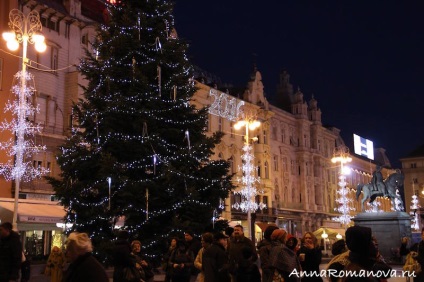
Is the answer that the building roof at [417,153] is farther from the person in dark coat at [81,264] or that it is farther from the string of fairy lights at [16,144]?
the person in dark coat at [81,264]

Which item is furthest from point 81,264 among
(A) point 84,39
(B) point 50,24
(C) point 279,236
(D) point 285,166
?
(D) point 285,166

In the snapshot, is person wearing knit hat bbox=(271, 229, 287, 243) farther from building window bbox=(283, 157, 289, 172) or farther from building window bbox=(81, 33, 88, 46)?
building window bbox=(283, 157, 289, 172)

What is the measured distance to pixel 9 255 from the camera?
8.50 m

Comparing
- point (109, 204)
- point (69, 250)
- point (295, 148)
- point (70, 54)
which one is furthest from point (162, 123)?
point (295, 148)

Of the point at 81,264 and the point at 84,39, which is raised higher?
the point at 84,39

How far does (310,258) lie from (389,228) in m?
16.6

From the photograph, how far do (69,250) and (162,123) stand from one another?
540 inches

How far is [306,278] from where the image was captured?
9.45 metres

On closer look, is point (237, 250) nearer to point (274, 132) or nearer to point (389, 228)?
point (389, 228)

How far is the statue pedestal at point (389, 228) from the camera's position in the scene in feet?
80.1

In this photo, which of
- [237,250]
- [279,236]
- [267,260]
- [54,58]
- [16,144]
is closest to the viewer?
[279,236]

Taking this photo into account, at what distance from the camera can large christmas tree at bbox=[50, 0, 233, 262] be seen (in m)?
16.9

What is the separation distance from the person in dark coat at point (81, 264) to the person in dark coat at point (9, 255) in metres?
4.07

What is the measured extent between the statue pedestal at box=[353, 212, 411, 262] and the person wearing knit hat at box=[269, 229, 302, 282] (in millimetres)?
18442
